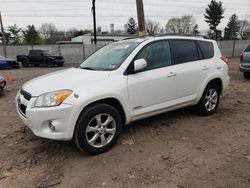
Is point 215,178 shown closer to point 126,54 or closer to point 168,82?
point 168,82

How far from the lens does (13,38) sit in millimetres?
56125

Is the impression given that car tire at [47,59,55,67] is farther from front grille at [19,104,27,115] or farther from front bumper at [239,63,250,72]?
front grille at [19,104,27,115]

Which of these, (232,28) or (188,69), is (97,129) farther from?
(232,28)

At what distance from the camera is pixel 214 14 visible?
57.9 m

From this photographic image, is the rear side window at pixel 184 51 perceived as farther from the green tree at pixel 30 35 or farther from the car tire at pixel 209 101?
the green tree at pixel 30 35

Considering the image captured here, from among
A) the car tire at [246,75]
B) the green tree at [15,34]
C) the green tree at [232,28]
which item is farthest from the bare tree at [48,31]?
the car tire at [246,75]

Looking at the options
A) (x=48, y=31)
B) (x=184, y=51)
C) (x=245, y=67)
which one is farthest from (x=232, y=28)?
(x=184, y=51)

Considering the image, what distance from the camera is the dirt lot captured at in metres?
3.23

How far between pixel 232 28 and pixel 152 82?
255ft

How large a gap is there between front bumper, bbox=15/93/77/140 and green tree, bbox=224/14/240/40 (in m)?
72.0

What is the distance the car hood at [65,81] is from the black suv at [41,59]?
2076 centimetres

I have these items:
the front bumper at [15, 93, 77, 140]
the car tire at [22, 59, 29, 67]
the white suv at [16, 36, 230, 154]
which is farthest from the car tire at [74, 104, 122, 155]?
the car tire at [22, 59, 29, 67]

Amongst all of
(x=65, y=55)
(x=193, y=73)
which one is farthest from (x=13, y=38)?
(x=193, y=73)

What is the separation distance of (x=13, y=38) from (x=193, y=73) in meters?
58.1
